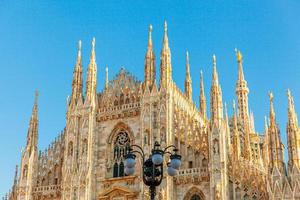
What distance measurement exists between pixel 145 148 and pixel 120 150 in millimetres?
2722

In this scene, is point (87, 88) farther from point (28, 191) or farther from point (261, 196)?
point (261, 196)

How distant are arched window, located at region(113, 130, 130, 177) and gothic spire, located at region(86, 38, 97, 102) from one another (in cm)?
364

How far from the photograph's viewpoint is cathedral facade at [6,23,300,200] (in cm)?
3362

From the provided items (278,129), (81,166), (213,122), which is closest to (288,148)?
(278,129)

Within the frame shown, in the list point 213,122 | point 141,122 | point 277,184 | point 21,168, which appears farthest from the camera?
point 21,168

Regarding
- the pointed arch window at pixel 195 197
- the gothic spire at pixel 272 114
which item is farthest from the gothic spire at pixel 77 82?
the gothic spire at pixel 272 114

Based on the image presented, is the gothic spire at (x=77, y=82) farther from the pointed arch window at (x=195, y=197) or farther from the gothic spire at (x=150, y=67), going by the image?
the pointed arch window at (x=195, y=197)

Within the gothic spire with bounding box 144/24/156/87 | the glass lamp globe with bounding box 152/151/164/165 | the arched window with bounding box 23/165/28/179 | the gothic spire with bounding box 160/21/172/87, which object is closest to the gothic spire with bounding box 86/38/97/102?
the gothic spire with bounding box 144/24/156/87

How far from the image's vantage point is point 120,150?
38.7m

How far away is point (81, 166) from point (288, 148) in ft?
46.7

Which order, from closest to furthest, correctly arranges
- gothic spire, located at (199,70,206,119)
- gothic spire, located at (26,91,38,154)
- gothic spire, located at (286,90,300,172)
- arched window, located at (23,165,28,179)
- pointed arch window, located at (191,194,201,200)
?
gothic spire, located at (286,90,300,172) → pointed arch window, located at (191,194,201,200) → arched window, located at (23,165,28,179) → gothic spire, located at (26,91,38,154) → gothic spire, located at (199,70,206,119)

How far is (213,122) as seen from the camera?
115ft

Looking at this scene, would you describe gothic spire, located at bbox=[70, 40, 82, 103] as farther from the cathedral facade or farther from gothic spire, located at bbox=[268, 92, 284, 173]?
gothic spire, located at bbox=[268, 92, 284, 173]

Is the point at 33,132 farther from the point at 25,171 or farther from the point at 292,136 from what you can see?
the point at 292,136
